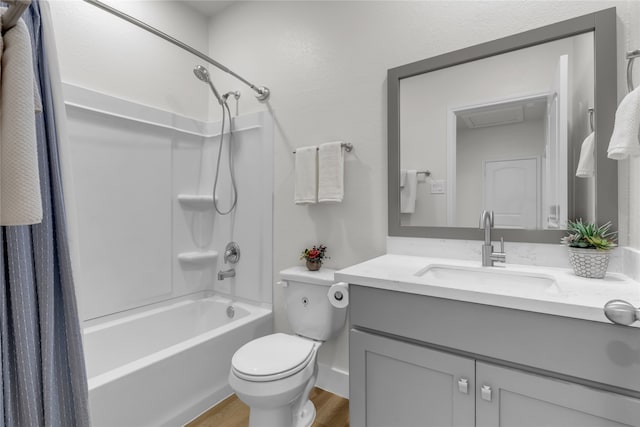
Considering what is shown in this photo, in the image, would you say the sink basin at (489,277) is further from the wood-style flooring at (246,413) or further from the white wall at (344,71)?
the wood-style flooring at (246,413)

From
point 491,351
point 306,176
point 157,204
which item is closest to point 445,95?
point 306,176

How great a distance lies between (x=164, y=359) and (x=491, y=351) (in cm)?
143

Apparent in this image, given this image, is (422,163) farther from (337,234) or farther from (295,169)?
(295,169)

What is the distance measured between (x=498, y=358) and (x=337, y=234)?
110cm

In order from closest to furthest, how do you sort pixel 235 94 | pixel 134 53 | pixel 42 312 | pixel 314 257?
pixel 42 312, pixel 314 257, pixel 134 53, pixel 235 94

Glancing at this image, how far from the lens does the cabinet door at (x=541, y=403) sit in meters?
0.79

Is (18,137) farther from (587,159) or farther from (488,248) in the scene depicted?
(587,159)

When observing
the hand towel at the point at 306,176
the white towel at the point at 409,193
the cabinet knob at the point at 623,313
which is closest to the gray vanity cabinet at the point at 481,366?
the cabinet knob at the point at 623,313

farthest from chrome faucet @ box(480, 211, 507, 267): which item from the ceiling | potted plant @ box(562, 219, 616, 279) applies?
the ceiling

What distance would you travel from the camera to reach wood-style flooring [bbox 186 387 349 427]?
163 cm

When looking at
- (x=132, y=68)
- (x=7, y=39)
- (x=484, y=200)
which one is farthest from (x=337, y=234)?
(x=132, y=68)

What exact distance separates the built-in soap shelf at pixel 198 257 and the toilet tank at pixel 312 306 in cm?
87

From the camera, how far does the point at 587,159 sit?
1245mm

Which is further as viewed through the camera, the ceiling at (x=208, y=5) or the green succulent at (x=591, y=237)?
the ceiling at (x=208, y=5)
